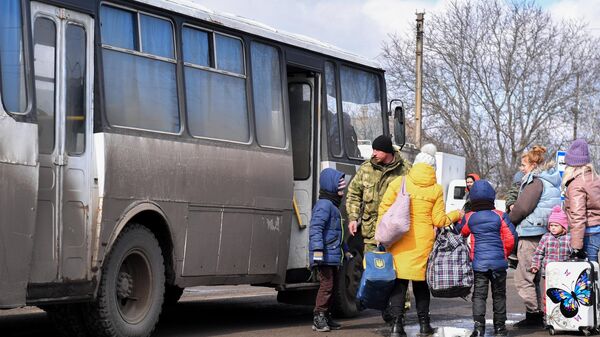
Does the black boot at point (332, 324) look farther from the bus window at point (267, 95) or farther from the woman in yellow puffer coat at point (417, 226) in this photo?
the bus window at point (267, 95)

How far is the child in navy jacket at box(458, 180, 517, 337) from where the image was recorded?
1033 cm

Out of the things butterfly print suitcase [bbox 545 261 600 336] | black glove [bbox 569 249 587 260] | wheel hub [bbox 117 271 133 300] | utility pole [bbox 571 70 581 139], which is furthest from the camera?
utility pole [bbox 571 70 581 139]

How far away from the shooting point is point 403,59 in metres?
44.9

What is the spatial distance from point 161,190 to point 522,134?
1449 inches

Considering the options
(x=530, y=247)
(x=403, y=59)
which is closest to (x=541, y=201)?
(x=530, y=247)

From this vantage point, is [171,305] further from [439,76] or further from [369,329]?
[439,76]

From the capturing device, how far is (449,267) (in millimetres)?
9969

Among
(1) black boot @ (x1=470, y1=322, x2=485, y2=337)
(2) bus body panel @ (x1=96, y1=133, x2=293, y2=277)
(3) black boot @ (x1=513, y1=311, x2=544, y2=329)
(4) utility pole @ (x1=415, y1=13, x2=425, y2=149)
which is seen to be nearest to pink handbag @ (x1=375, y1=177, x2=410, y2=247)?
(1) black boot @ (x1=470, y1=322, x2=485, y2=337)

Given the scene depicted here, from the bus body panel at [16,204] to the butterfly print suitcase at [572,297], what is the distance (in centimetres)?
524

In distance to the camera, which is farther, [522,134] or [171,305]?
[522,134]

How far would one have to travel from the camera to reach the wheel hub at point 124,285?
955cm

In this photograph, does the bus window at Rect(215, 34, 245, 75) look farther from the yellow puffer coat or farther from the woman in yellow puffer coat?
the yellow puffer coat

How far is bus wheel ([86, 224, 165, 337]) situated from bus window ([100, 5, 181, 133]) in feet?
3.25

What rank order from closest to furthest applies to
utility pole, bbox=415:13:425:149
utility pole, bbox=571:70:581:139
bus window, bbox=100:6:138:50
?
1. bus window, bbox=100:6:138:50
2. utility pole, bbox=415:13:425:149
3. utility pole, bbox=571:70:581:139
